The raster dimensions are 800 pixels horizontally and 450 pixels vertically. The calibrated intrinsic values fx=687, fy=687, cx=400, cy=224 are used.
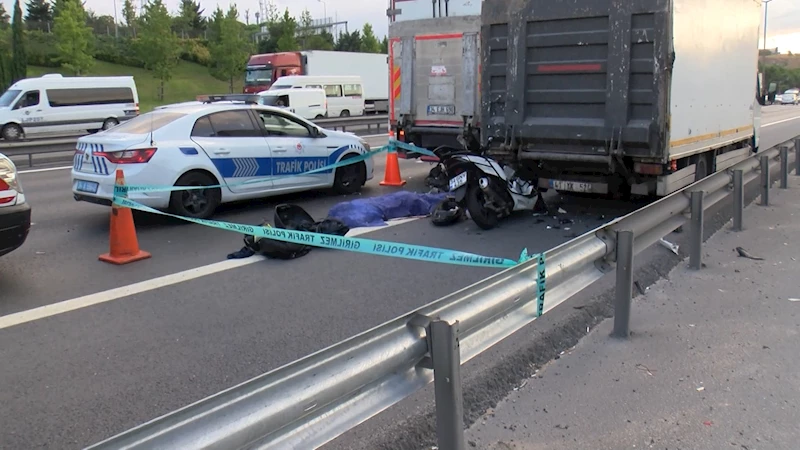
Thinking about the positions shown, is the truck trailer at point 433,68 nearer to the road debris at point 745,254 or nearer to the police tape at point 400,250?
the road debris at point 745,254

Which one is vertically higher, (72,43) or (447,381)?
(72,43)

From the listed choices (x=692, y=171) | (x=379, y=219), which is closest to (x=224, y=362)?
(x=379, y=219)

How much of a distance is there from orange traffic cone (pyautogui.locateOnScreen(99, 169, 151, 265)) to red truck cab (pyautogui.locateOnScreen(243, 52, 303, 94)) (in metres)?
32.9

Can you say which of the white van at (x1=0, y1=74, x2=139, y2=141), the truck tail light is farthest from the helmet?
the white van at (x1=0, y1=74, x2=139, y2=141)

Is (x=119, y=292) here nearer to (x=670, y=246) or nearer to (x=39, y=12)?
(x=670, y=246)

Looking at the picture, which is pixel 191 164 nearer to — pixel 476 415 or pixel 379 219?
pixel 379 219

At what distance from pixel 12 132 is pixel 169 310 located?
26.1m

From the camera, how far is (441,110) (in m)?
12.3

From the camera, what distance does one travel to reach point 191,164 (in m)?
9.01

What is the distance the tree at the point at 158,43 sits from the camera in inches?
2029

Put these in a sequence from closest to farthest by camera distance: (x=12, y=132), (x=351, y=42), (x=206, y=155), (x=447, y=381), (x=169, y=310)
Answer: (x=447, y=381)
(x=169, y=310)
(x=206, y=155)
(x=12, y=132)
(x=351, y=42)

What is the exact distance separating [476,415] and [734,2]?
8.47 meters

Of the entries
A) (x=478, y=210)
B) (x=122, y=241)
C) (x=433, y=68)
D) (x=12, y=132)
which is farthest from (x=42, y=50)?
(x=478, y=210)

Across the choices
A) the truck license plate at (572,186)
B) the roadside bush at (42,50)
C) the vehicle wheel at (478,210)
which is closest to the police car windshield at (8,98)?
the vehicle wheel at (478,210)
